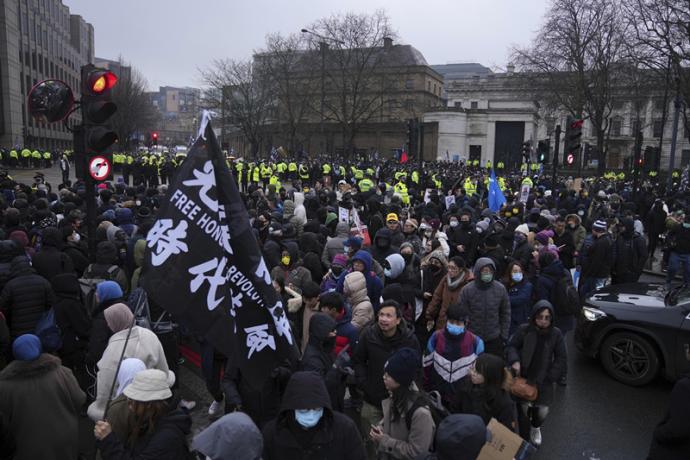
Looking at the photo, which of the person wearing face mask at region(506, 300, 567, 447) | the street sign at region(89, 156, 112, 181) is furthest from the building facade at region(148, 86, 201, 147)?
the person wearing face mask at region(506, 300, 567, 447)

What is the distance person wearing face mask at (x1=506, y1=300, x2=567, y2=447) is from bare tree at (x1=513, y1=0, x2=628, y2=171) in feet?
115

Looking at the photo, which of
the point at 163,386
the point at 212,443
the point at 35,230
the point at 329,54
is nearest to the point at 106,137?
the point at 35,230

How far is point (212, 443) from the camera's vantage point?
2.74 metres

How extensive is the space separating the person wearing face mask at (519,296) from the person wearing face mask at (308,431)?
4009 millimetres

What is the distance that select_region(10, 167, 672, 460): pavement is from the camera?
528cm

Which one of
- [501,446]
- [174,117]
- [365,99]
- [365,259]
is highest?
[174,117]

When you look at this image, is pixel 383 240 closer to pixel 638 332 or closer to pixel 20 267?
pixel 638 332

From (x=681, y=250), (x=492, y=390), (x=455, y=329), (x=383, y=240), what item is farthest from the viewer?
(x=681, y=250)

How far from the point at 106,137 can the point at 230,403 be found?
3565 millimetres

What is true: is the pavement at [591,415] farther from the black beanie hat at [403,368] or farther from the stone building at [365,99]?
the stone building at [365,99]

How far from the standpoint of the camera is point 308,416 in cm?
291

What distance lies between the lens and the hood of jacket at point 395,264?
6637 millimetres

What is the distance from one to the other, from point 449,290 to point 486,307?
0.65 metres

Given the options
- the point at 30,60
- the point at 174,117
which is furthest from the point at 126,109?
the point at 174,117
